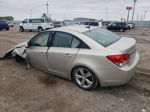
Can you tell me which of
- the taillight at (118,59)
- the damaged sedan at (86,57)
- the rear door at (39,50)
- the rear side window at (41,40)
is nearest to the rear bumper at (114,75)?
the damaged sedan at (86,57)

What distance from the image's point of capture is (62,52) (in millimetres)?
3627

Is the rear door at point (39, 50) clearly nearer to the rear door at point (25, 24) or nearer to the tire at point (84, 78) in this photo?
the tire at point (84, 78)

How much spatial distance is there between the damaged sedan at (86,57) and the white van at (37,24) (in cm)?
1601

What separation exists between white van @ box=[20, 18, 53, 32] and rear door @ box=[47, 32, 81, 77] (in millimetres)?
16533

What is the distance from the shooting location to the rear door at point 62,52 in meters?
3.51

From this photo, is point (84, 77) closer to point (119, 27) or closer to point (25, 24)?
point (25, 24)

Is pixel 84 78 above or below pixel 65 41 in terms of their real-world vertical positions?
below

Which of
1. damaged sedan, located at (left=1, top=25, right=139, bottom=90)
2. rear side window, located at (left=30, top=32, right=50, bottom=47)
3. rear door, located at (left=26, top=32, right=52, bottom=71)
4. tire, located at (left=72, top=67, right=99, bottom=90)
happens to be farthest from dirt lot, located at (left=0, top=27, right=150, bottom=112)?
rear side window, located at (left=30, top=32, right=50, bottom=47)

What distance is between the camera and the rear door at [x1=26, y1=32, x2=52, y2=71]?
162 inches

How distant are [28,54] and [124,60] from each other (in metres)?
3.13

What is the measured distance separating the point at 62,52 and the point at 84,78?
86 centimetres

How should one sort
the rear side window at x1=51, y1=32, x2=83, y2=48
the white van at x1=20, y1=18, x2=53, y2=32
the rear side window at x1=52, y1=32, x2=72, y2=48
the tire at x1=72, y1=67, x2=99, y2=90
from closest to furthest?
the tire at x1=72, y1=67, x2=99, y2=90
the rear side window at x1=51, y1=32, x2=83, y2=48
the rear side window at x1=52, y1=32, x2=72, y2=48
the white van at x1=20, y1=18, x2=53, y2=32

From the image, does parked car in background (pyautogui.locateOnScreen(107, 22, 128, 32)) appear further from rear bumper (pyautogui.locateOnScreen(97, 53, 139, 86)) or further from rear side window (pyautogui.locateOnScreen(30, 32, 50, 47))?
rear bumper (pyautogui.locateOnScreen(97, 53, 139, 86))

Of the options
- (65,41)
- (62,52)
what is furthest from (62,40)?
(62,52)
